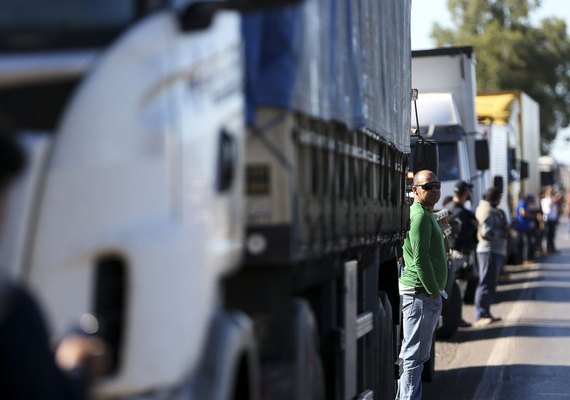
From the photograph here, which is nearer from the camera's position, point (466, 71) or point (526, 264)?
point (466, 71)

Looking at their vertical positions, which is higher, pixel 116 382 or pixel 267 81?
pixel 267 81

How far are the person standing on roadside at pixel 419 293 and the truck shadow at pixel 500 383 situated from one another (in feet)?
6.06

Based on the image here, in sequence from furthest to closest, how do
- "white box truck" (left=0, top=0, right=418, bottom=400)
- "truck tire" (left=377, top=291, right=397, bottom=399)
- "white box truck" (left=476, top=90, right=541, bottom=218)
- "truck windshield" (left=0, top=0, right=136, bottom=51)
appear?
"white box truck" (left=476, top=90, right=541, bottom=218) < "truck tire" (left=377, top=291, right=397, bottom=399) < "truck windshield" (left=0, top=0, right=136, bottom=51) < "white box truck" (left=0, top=0, right=418, bottom=400)

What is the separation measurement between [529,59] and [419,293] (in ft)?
231

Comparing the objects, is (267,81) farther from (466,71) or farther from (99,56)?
(466,71)

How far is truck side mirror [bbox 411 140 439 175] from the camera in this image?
44.4ft

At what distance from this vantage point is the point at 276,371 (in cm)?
583

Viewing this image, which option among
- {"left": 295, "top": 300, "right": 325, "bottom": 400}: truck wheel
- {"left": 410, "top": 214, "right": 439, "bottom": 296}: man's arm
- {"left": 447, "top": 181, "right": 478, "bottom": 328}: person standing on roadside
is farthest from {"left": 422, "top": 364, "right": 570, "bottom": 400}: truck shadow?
{"left": 295, "top": 300, "right": 325, "bottom": 400}: truck wheel

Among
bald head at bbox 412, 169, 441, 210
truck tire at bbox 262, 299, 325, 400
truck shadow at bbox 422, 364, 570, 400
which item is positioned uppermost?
bald head at bbox 412, 169, 441, 210

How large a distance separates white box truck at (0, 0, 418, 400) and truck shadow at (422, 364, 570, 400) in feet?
22.1

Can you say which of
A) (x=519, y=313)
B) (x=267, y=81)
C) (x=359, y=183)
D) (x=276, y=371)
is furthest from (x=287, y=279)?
(x=519, y=313)

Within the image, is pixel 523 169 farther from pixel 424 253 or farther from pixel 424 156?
pixel 424 253

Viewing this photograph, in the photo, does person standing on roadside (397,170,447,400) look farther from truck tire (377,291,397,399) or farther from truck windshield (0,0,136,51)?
truck windshield (0,0,136,51)

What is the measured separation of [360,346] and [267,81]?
10.6 feet
